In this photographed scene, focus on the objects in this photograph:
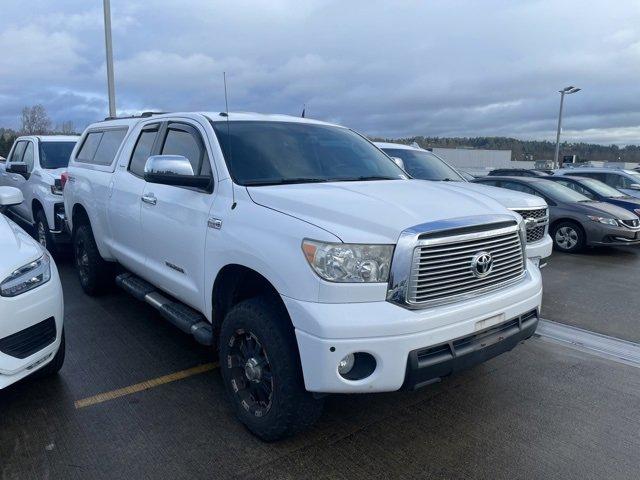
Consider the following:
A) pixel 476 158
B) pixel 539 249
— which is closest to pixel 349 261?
pixel 539 249

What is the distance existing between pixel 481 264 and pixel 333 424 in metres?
1.40

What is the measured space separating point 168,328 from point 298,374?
2.67 m

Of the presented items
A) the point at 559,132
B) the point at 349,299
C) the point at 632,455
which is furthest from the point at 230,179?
the point at 559,132

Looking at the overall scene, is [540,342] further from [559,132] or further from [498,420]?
[559,132]

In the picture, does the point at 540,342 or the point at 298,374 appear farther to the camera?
the point at 540,342

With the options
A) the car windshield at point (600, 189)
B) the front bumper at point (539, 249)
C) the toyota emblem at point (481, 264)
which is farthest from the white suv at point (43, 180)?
the car windshield at point (600, 189)

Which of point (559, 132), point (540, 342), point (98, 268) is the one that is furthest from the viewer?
point (559, 132)

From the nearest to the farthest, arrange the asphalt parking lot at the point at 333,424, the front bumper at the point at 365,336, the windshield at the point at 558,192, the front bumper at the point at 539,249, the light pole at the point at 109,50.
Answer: the front bumper at the point at 365,336 < the asphalt parking lot at the point at 333,424 < the front bumper at the point at 539,249 < the windshield at the point at 558,192 < the light pole at the point at 109,50

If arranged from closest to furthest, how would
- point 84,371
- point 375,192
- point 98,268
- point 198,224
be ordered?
1. point 375,192
2. point 198,224
3. point 84,371
4. point 98,268

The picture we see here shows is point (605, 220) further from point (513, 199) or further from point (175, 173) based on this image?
point (175, 173)

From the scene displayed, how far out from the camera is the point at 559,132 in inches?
1280

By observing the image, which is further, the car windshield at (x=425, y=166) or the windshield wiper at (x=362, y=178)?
the car windshield at (x=425, y=166)

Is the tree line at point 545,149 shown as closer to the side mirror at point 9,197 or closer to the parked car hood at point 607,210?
the parked car hood at point 607,210

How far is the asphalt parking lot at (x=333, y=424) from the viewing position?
2920 millimetres
